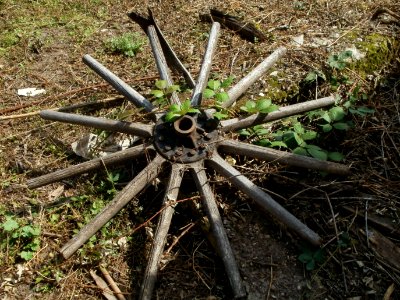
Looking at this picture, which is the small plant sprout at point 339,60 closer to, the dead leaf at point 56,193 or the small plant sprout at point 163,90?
the small plant sprout at point 163,90

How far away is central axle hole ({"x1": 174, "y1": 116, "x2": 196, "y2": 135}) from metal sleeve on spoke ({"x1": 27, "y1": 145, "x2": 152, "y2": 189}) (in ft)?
0.87

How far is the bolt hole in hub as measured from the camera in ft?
9.34

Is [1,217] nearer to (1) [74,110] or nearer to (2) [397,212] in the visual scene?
(1) [74,110]

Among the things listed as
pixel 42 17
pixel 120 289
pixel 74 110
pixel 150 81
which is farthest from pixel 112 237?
pixel 42 17

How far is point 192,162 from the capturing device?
112 inches

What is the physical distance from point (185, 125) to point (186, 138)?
0.29ft

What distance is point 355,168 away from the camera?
3.01 m

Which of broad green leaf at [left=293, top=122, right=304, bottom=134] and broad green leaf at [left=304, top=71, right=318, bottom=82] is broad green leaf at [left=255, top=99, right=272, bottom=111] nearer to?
broad green leaf at [left=293, top=122, right=304, bottom=134]

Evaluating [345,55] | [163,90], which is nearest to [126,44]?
[163,90]

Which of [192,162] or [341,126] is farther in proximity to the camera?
[341,126]

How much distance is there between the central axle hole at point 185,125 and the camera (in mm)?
2809

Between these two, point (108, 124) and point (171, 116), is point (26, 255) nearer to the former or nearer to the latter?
point (108, 124)

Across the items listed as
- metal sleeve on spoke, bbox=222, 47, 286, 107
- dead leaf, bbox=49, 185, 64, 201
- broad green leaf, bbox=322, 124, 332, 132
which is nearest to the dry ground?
dead leaf, bbox=49, 185, 64, 201

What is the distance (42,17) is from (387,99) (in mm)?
3579
